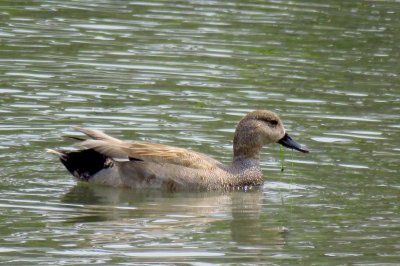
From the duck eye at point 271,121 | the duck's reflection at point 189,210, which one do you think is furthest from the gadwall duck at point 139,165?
the duck eye at point 271,121

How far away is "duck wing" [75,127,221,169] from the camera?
14352 millimetres

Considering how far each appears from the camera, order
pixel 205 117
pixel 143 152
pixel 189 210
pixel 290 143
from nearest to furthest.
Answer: pixel 189 210
pixel 143 152
pixel 290 143
pixel 205 117

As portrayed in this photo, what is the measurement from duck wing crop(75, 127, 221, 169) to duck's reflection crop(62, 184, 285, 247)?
0.32 m

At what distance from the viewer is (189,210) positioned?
43.8 feet

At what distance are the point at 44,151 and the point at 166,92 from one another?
2895 millimetres

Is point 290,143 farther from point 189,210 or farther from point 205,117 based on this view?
point 189,210

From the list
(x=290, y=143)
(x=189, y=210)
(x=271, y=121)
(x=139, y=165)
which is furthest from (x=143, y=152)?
(x=290, y=143)

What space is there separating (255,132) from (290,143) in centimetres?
37

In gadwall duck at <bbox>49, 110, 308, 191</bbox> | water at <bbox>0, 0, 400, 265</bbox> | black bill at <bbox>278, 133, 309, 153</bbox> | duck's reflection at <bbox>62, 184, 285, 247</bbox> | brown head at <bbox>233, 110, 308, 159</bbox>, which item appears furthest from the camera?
brown head at <bbox>233, 110, 308, 159</bbox>

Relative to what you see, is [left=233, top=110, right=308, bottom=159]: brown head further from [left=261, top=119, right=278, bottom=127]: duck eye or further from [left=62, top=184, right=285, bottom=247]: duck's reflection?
[left=62, top=184, right=285, bottom=247]: duck's reflection

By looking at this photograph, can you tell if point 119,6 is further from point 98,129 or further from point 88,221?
point 88,221

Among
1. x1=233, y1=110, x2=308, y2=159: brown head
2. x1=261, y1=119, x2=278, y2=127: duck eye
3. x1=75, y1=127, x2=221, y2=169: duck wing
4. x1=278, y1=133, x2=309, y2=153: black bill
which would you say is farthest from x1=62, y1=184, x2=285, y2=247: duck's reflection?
x1=261, y1=119, x2=278, y2=127: duck eye

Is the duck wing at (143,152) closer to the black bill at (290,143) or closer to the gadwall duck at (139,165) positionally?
the gadwall duck at (139,165)

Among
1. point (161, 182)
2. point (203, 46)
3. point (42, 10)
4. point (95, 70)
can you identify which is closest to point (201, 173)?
point (161, 182)
